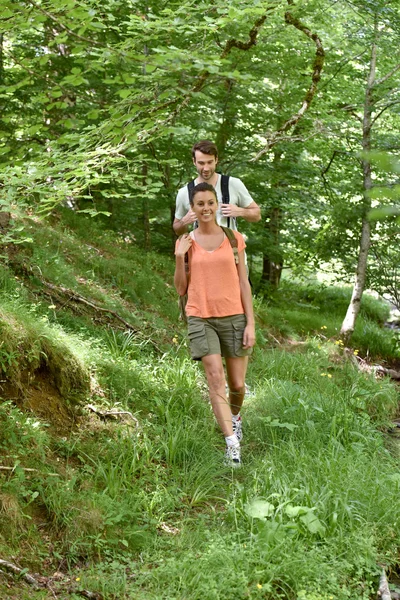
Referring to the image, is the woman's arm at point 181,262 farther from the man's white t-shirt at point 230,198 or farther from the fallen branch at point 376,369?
the fallen branch at point 376,369

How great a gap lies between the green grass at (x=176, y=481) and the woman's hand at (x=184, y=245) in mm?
1205

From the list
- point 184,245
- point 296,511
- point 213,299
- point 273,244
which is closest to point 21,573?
point 296,511

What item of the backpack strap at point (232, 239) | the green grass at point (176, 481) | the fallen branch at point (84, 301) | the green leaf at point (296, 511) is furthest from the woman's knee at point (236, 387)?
the fallen branch at point (84, 301)

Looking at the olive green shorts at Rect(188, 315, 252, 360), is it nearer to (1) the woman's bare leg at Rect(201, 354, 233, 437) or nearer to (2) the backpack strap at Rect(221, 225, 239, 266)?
(1) the woman's bare leg at Rect(201, 354, 233, 437)

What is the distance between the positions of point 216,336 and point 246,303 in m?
0.36

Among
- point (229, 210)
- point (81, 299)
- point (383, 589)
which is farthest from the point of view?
point (81, 299)

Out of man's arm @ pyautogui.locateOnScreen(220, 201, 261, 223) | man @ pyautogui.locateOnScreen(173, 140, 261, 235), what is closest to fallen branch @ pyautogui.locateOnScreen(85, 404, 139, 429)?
man @ pyautogui.locateOnScreen(173, 140, 261, 235)

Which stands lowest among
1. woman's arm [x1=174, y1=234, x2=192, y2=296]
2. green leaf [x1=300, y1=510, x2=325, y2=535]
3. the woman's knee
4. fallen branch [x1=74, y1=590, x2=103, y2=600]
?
fallen branch [x1=74, y1=590, x2=103, y2=600]

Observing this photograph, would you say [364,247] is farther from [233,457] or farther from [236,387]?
[233,457]

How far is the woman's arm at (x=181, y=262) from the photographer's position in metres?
4.80

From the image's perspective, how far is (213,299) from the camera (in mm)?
4859

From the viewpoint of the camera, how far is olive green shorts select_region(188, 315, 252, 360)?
4.86 metres

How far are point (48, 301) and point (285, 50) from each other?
6.35 m

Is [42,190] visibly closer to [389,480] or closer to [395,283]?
[389,480]
